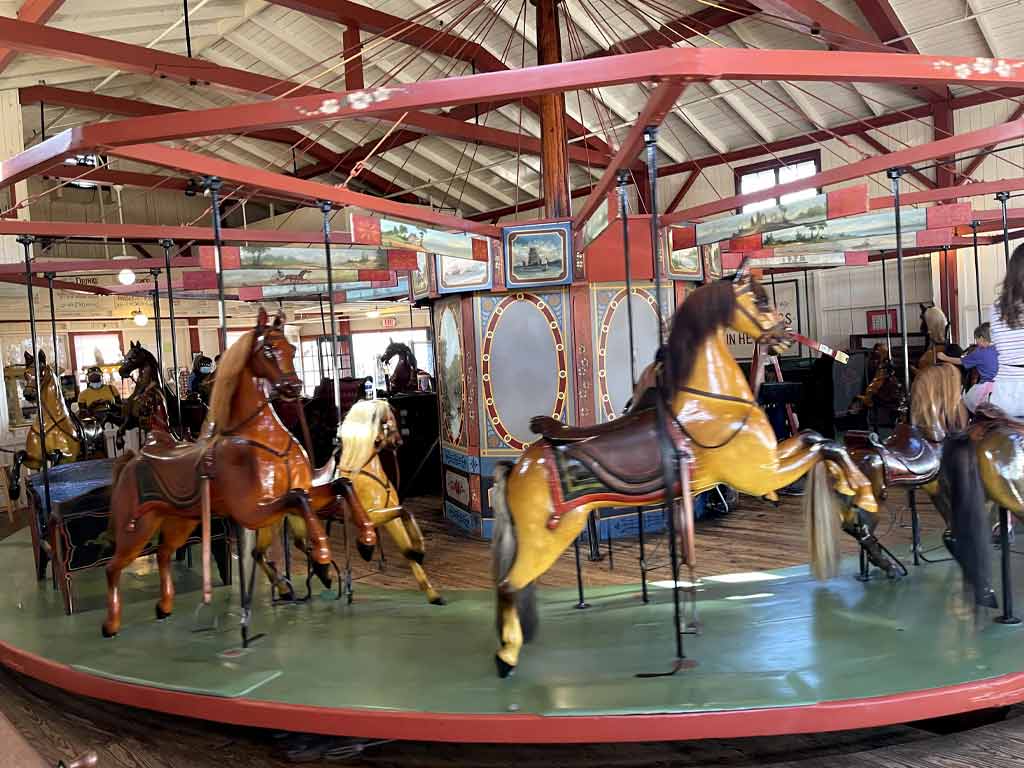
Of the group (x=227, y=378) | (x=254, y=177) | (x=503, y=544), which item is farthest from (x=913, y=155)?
(x=227, y=378)

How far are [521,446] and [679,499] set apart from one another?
3.71m

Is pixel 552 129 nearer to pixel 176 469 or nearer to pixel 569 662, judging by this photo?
pixel 176 469

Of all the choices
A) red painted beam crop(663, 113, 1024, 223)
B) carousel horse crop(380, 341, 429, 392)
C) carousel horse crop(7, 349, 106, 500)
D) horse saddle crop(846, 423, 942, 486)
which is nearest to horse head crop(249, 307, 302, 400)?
red painted beam crop(663, 113, 1024, 223)

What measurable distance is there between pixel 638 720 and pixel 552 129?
5.29 metres

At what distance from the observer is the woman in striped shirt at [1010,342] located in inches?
147

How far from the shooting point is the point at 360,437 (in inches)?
195

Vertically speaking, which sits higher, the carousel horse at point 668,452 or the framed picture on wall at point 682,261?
the framed picture on wall at point 682,261

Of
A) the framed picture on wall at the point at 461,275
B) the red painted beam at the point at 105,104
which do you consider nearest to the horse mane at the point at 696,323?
the framed picture on wall at the point at 461,275

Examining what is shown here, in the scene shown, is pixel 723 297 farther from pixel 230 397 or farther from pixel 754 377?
pixel 230 397

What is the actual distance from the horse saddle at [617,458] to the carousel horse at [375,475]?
1742 millimetres

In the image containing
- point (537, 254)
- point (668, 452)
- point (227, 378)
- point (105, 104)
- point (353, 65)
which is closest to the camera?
point (668, 452)

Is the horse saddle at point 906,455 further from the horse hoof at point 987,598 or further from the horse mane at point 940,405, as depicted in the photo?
the horse hoof at point 987,598

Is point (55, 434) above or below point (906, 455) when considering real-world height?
above

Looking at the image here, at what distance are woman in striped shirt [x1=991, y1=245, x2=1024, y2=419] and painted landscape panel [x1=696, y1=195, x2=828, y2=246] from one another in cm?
150
